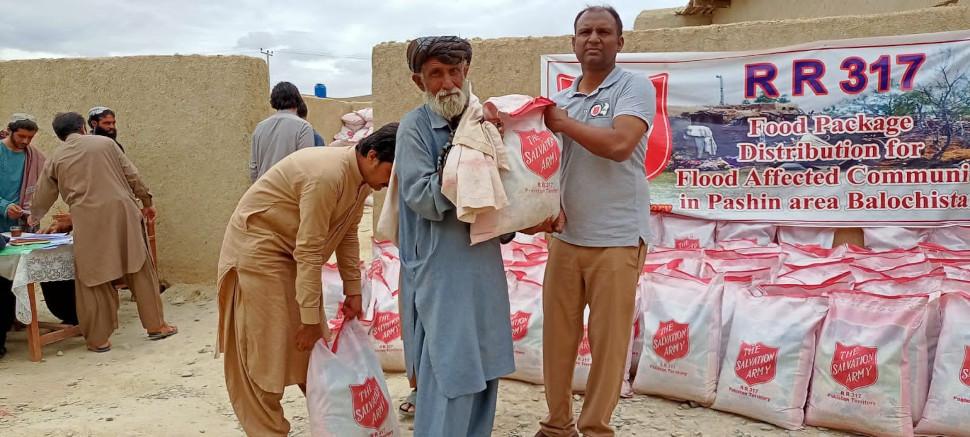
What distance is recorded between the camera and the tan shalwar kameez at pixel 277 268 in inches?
86.9

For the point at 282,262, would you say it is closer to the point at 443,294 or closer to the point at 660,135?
the point at 443,294

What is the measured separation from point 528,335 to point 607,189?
3.74 ft

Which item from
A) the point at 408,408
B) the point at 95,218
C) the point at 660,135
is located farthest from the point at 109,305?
the point at 660,135

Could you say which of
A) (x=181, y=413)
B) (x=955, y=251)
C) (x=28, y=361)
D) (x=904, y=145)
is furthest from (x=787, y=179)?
(x=28, y=361)

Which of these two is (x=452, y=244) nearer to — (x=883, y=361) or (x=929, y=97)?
(x=883, y=361)

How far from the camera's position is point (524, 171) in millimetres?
2020

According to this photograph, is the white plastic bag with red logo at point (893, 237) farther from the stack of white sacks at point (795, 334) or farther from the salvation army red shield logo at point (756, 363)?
the salvation army red shield logo at point (756, 363)

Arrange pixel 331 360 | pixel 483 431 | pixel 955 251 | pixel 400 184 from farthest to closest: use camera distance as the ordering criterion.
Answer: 1. pixel 955 251
2. pixel 331 360
3. pixel 483 431
4. pixel 400 184

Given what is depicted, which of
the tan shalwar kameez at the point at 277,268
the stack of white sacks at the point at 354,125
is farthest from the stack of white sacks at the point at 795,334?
the stack of white sacks at the point at 354,125

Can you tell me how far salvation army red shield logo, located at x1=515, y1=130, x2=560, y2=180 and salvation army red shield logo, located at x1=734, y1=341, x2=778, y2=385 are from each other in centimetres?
→ 142

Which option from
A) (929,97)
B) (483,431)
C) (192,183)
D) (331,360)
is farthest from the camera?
(192,183)

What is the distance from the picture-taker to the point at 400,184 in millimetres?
1977

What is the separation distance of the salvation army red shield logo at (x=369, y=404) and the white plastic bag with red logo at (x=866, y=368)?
1.79 meters

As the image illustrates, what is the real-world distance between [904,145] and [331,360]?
3631 mm
